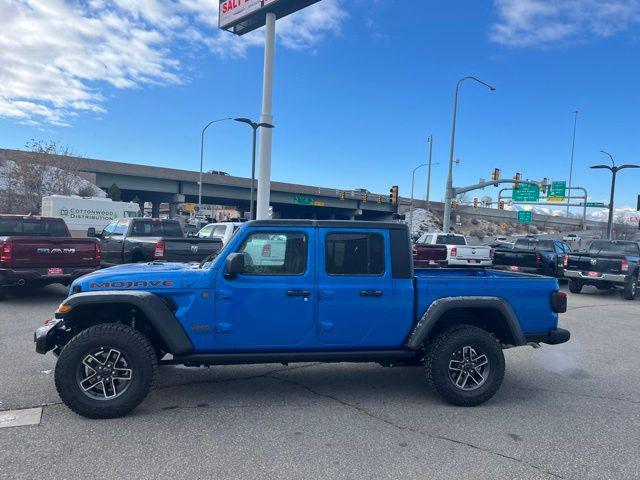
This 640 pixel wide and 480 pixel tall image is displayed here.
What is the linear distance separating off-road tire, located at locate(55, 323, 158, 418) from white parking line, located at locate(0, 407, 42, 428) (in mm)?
302

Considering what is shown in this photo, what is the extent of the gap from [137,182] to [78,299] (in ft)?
169

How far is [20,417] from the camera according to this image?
436cm

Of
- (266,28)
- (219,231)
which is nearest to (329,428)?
(219,231)

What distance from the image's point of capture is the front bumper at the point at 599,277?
1413 centimetres

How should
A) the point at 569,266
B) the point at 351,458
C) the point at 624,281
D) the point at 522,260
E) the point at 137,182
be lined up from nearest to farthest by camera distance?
the point at 351,458 → the point at 624,281 → the point at 569,266 → the point at 522,260 → the point at 137,182

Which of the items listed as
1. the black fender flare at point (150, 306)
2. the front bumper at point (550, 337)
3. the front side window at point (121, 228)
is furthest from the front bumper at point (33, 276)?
the front bumper at point (550, 337)

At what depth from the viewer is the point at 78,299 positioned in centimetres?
441

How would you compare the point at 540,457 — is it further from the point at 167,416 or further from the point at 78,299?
the point at 78,299

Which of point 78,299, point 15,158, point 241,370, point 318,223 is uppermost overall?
point 15,158

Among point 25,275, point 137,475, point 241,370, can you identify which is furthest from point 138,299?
point 25,275

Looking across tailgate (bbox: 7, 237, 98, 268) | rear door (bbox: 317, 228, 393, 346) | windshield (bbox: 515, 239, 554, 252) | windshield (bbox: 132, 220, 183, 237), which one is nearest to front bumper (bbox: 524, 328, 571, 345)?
rear door (bbox: 317, 228, 393, 346)

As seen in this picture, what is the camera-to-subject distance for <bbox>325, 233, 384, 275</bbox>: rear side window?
16.1 feet

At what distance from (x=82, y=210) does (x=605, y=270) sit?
23.6 meters

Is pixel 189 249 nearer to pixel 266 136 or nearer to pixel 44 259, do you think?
pixel 44 259
